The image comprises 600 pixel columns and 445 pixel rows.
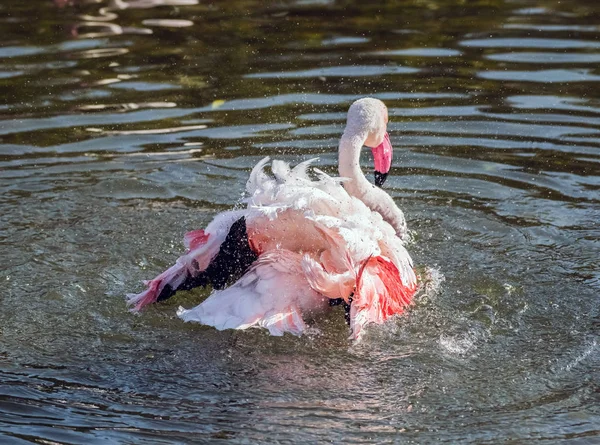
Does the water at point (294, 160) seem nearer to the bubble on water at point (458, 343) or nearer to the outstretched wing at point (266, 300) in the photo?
the bubble on water at point (458, 343)

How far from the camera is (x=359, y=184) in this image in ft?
19.1

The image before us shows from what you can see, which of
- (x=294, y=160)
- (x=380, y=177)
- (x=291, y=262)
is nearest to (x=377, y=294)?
(x=291, y=262)

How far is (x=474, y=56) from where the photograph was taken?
9523 millimetres

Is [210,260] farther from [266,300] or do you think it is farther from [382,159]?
[382,159]

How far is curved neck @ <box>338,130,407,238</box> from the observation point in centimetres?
576

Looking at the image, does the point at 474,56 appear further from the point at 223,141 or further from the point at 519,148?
the point at 223,141

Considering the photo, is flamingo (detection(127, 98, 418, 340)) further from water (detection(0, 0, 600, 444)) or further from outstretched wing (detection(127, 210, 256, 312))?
water (detection(0, 0, 600, 444))

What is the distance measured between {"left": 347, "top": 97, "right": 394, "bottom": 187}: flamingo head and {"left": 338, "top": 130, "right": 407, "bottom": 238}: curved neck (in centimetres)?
6

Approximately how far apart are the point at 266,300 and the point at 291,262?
231 millimetres

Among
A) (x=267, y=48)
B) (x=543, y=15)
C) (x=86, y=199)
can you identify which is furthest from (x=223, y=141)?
(x=543, y=15)

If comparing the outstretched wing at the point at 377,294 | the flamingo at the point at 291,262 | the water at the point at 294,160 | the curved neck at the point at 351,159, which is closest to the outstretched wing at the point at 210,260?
the flamingo at the point at 291,262

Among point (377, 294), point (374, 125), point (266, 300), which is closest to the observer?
point (266, 300)

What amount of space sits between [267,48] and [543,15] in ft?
9.34

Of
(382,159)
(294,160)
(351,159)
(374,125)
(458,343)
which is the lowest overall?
(458,343)
